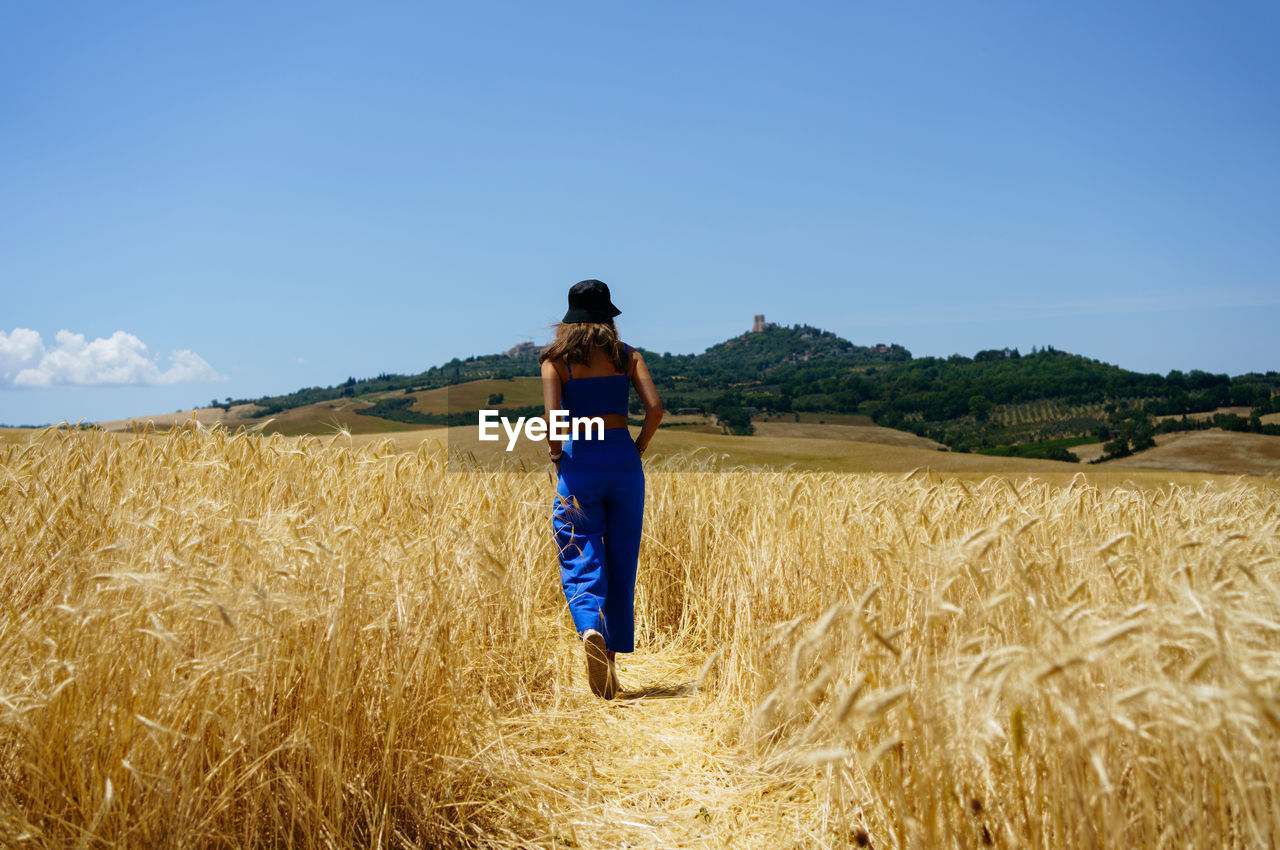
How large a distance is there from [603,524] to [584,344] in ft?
3.20

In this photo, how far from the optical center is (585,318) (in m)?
3.84

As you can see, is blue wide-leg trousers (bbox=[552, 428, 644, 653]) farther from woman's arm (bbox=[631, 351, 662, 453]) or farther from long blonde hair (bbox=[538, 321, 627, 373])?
long blonde hair (bbox=[538, 321, 627, 373])

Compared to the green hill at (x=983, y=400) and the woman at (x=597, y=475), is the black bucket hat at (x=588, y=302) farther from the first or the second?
the green hill at (x=983, y=400)

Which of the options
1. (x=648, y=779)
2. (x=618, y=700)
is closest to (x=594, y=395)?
(x=618, y=700)

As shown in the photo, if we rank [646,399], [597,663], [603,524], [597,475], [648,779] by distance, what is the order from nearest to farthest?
[648,779], [597,663], [597,475], [603,524], [646,399]

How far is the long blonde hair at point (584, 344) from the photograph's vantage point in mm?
3769

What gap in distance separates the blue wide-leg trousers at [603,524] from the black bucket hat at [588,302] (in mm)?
631

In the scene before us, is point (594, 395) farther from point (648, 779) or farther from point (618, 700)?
point (648, 779)

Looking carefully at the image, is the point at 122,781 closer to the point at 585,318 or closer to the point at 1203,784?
the point at 1203,784

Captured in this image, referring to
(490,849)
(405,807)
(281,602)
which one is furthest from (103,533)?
(490,849)

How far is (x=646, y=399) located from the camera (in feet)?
13.0

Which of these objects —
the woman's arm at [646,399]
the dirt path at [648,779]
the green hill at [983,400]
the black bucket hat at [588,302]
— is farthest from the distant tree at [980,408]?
the dirt path at [648,779]

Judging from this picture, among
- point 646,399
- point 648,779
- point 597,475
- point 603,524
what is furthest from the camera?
point 646,399

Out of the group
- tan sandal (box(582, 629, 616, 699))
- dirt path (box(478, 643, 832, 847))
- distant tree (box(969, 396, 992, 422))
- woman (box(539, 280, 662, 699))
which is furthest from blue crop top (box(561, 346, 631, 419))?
distant tree (box(969, 396, 992, 422))
